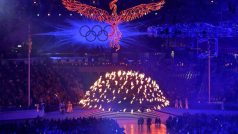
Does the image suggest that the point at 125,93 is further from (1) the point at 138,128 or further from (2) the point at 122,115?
(1) the point at 138,128

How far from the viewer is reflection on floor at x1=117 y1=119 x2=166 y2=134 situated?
1332 inches

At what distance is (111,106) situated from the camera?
41625 millimetres

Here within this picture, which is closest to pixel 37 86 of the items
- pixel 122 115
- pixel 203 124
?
pixel 122 115

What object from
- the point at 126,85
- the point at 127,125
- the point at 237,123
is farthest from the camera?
the point at 126,85

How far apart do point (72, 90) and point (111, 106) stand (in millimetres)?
7781

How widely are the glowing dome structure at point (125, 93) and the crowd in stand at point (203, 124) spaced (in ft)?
26.1

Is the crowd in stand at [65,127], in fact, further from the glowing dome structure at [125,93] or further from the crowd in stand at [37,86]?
the crowd in stand at [37,86]

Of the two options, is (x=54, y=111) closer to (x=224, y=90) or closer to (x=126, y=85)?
(x=126, y=85)

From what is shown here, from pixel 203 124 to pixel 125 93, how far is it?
36.1 ft

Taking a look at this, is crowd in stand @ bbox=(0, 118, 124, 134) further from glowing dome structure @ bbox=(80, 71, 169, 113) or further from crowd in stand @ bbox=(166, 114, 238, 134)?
glowing dome structure @ bbox=(80, 71, 169, 113)

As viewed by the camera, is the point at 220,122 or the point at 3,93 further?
the point at 3,93

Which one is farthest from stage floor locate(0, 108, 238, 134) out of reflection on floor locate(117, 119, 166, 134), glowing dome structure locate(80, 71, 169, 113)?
glowing dome structure locate(80, 71, 169, 113)

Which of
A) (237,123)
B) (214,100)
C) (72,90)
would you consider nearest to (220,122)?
(237,123)

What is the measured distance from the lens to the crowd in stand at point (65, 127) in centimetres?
2966
